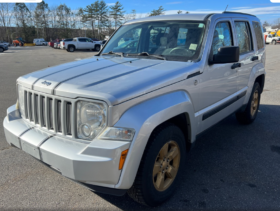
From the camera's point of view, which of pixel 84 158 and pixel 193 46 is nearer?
pixel 84 158

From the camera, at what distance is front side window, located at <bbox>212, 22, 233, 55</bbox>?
3.34 metres

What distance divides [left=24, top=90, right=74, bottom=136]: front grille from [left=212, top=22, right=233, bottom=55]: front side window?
83.1 inches

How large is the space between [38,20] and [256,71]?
9966 cm

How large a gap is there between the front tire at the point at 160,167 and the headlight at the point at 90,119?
0.48 metres

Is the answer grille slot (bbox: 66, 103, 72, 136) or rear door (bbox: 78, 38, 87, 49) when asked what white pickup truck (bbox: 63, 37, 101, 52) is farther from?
grille slot (bbox: 66, 103, 72, 136)

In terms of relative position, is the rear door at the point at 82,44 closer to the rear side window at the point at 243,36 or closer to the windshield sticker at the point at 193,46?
the rear side window at the point at 243,36

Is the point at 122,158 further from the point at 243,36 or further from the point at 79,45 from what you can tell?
the point at 79,45

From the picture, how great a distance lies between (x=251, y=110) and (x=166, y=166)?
2.96 meters

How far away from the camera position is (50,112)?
7.62 feet

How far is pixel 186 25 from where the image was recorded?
336 centimetres

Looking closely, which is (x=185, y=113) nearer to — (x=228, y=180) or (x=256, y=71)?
(x=228, y=180)

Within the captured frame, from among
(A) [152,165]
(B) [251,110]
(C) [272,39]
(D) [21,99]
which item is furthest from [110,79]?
(C) [272,39]

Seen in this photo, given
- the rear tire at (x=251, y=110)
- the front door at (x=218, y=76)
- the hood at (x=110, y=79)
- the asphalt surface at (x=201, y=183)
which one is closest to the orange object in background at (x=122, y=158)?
the hood at (x=110, y=79)

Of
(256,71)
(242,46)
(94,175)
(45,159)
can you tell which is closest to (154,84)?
(94,175)
